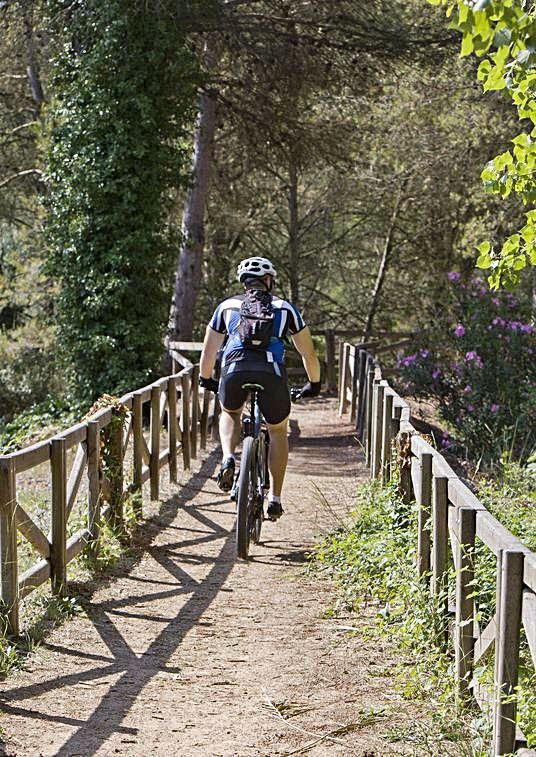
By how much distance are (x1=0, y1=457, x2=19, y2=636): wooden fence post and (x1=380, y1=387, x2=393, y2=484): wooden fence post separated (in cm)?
407

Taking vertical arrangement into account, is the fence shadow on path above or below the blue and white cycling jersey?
below

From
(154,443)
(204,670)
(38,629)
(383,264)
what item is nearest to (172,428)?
(154,443)

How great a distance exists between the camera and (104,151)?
17766 mm

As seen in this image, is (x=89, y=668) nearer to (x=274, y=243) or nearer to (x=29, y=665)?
(x=29, y=665)

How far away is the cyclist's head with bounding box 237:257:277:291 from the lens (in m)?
8.02

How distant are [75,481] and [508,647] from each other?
4036mm

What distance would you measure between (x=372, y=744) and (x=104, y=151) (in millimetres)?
14392

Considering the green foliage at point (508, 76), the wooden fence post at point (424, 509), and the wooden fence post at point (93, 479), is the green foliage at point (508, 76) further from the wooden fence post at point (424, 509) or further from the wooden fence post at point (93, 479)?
the wooden fence post at point (93, 479)

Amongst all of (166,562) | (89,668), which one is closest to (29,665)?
(89,668)

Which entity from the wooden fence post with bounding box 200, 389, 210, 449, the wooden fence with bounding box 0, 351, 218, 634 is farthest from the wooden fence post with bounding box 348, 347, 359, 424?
the wooden fence with bounding box 0, 351, 218, 634

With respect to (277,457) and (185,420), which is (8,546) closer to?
(277,457)

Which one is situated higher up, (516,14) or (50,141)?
(50,141)

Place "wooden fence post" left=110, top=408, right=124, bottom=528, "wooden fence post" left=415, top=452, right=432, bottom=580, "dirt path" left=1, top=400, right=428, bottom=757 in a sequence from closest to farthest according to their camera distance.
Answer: "dirt path" left=1, top=400, right=428, bottom=757 → "wooden fence post" left=415, top=452, right=432, bottom=580 → "wooden fence post" left=110, top=408, right=124, bottom=528

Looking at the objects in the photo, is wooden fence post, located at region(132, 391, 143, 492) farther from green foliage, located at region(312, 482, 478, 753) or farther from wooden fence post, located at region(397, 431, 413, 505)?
wooden fence post, located at region(397, 431, 413, 505)
